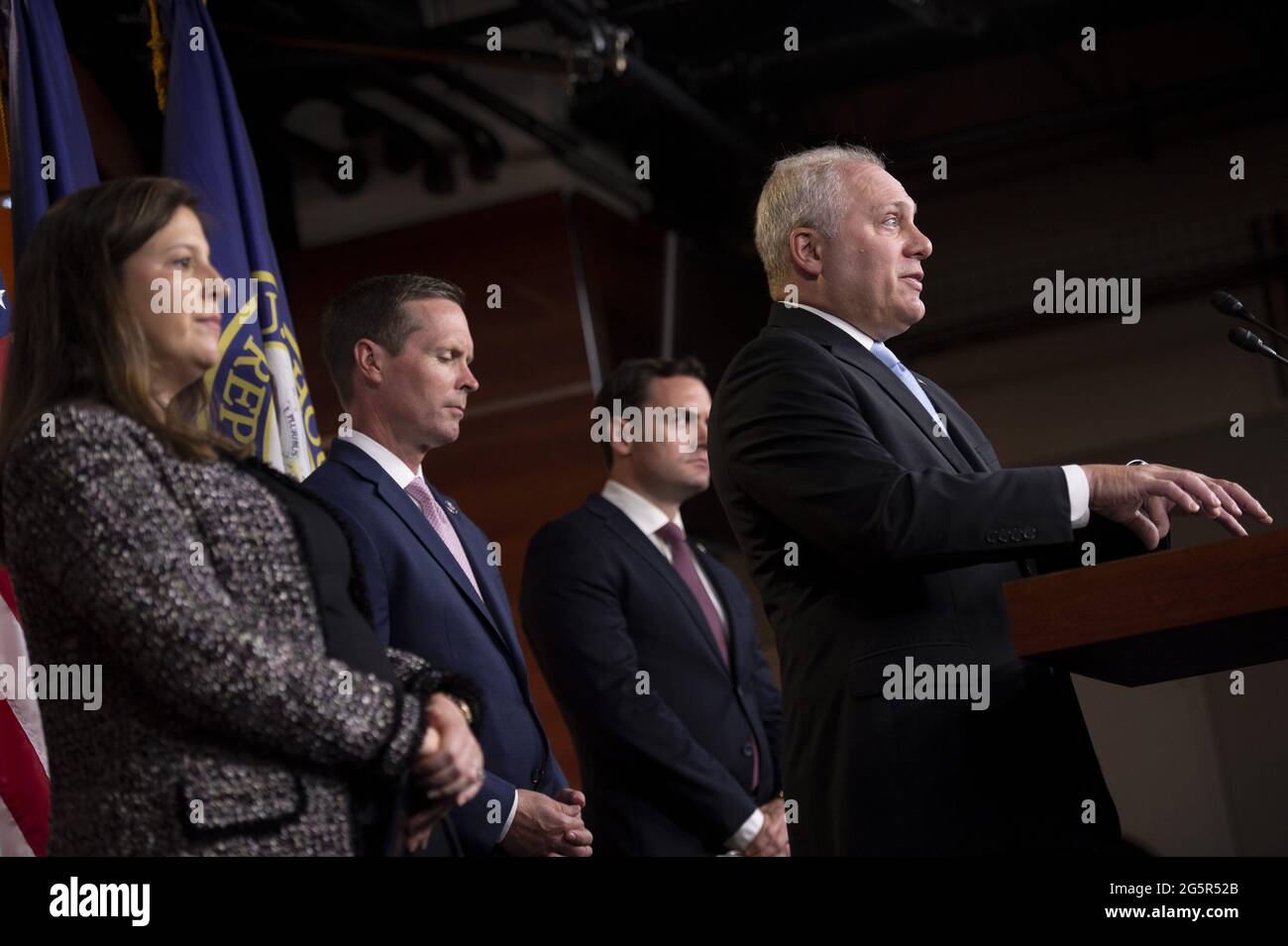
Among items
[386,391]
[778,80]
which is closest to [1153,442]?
[778,80]

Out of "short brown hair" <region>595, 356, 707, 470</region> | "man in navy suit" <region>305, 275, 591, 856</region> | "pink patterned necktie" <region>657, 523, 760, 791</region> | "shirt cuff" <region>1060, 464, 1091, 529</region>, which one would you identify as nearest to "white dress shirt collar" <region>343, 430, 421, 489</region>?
"man in navy suit" <region>305, 275, 591, 856</region>

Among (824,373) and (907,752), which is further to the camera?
(824,373)

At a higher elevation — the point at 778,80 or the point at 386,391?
the point at 778,80

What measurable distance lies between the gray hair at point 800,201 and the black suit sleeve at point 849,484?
0.26 metres

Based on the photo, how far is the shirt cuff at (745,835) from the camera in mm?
3158

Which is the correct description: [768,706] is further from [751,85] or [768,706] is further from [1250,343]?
[751,85]

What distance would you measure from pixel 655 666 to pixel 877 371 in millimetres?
1251

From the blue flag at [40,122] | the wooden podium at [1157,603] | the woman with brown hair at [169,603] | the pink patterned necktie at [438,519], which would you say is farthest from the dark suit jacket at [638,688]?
the woman with brown hair at [169,603]

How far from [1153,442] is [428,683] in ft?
16.8

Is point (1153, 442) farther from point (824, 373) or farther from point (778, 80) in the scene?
point (824, 373)

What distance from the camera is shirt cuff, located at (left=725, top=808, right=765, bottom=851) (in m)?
3.16

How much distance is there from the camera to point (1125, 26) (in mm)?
6473

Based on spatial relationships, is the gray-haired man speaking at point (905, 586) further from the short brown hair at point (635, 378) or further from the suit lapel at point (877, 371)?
the short brown hair at point (635, 378)

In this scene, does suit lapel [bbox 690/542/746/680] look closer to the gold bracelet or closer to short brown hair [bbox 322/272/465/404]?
short brown hair [bbox 322/272/465/404]
